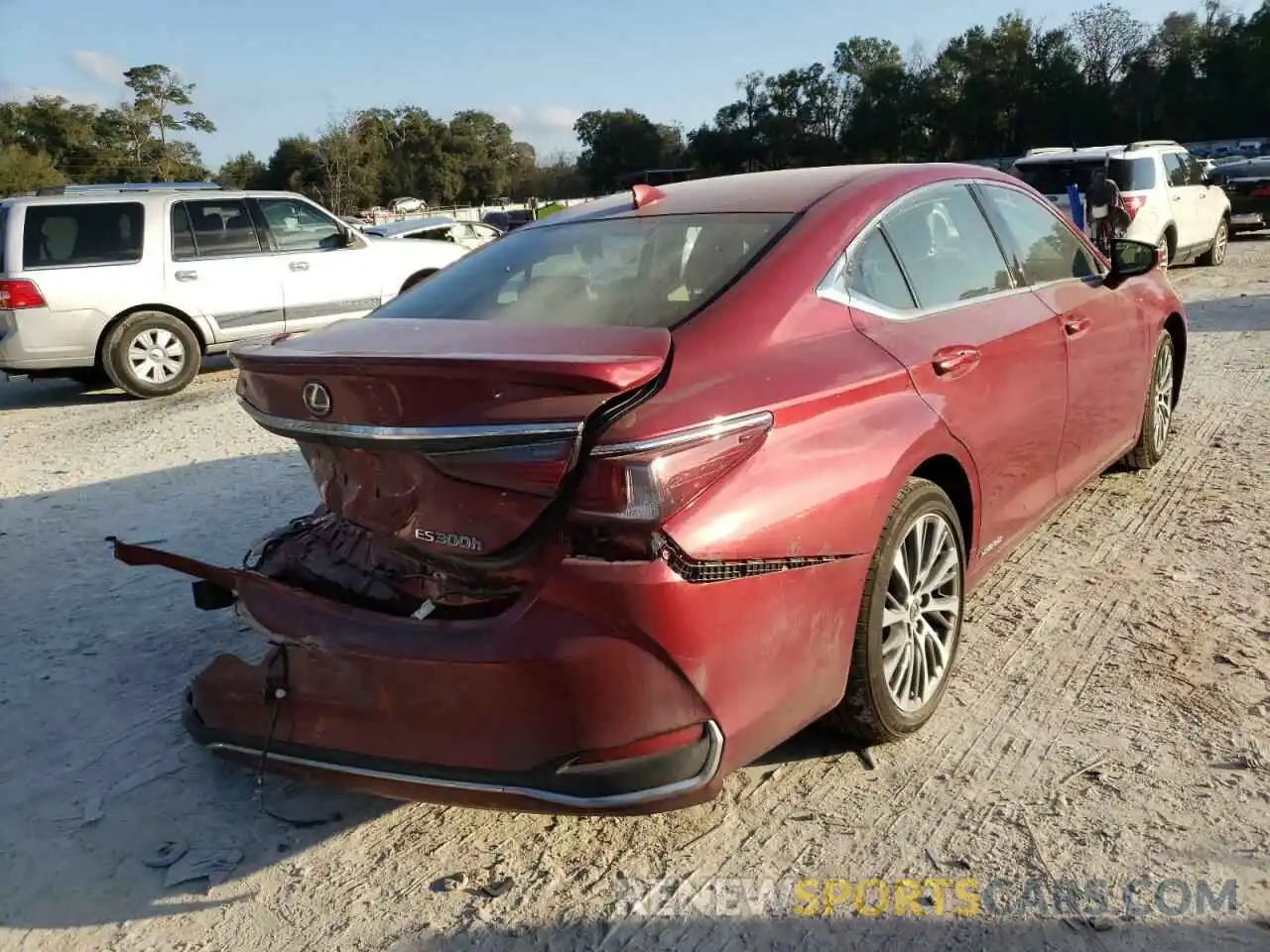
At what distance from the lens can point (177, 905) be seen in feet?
8.15

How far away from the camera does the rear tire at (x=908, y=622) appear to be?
2.69 meters

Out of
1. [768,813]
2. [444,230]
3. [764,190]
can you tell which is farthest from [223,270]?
[768,813]

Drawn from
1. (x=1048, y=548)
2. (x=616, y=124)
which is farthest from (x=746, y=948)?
(x=616, y=124)

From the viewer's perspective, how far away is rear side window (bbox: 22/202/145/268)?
8.82 meters

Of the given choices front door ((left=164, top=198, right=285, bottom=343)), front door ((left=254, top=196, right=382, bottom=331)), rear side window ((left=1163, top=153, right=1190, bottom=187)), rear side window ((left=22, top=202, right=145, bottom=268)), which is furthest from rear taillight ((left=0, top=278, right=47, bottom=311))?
rear side window ((left=1163, top=153, right=1190, bottom=187))

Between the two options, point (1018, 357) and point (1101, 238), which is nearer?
point (1018, 357)

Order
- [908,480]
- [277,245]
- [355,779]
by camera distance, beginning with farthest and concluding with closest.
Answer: [277,245] < [908,480] < [355,779]

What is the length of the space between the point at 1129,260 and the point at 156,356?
8.31 metres

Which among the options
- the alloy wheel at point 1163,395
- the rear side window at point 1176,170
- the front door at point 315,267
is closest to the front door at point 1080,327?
the alloy wheel at point 1163,395

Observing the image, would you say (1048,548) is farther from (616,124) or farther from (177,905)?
(616,124)

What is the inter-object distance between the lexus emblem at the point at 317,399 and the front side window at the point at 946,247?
176 centimetres

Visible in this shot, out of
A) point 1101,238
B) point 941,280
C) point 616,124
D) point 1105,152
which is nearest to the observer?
point 941,280

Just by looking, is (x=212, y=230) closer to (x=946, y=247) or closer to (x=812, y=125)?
(x=946, y=247)

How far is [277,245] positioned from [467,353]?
28.8 feet
